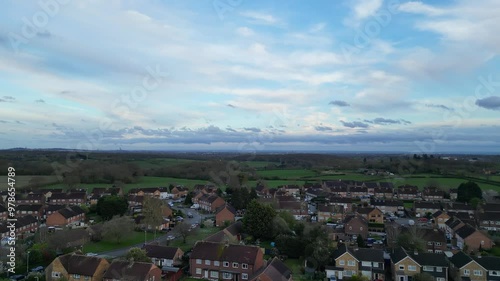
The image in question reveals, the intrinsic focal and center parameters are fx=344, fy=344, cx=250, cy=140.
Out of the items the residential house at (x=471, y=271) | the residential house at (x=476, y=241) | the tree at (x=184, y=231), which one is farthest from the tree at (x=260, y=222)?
the residential house at (x=476, y=241)

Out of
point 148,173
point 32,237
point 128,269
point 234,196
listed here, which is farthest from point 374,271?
point 148,173

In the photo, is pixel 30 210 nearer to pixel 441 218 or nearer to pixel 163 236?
pixel 163 236

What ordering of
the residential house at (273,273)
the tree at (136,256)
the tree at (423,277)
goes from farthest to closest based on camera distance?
the tree at (136,256)
the tree at (423,277)
the residential house at (273,273)

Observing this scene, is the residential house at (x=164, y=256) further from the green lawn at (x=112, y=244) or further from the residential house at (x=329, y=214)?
the residential house at (x=329, y=214)

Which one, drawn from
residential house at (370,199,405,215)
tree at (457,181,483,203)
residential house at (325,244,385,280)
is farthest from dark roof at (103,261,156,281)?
tree at (457,181,483,203)

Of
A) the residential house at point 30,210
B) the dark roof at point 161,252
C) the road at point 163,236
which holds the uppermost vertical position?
the dark roof at point 161,252

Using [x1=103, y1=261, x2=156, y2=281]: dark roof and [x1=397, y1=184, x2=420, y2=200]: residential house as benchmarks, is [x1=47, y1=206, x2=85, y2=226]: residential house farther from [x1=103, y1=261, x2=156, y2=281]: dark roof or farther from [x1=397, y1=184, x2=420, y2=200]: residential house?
[x1=397, y1=184, x2=420, y2=200]: residential house

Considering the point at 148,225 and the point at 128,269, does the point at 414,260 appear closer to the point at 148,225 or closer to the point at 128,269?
the point at 128,269

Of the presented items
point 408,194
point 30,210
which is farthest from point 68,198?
point 408,194
